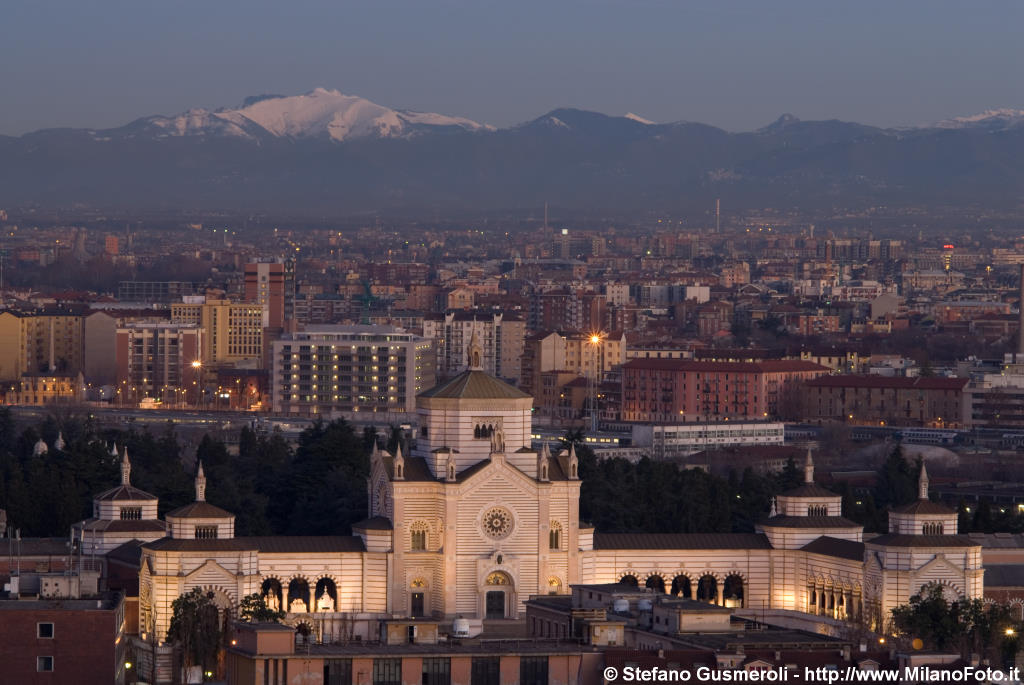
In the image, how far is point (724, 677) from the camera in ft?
138

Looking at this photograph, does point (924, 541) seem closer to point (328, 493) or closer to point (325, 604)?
point (325, 604)

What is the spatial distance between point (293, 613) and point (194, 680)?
4.21 meters

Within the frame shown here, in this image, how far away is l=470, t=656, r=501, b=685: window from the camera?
43125 millimetres

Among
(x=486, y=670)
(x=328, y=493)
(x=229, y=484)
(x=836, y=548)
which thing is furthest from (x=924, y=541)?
(x=229, y=484)

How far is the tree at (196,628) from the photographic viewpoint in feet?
167

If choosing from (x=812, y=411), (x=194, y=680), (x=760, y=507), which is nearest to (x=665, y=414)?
(x=812, y=411)

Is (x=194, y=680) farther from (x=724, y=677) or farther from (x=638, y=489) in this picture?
(x=638, y=489)

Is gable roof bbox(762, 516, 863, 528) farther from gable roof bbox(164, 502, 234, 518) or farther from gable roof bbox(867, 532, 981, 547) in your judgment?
gable roof bbox(164, 502, 234, 518)

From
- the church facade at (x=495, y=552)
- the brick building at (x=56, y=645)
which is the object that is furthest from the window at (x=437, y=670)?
the church facade at (x=495, y=552)

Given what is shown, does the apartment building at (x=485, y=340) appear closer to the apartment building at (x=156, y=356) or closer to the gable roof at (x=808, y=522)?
the apartment building at (x=156, y=356)

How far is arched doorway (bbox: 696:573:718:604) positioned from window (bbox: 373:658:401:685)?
14.9 meters

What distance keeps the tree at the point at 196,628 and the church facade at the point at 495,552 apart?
0.66 metres

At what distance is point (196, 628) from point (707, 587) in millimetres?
10231

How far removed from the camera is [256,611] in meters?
51.8
